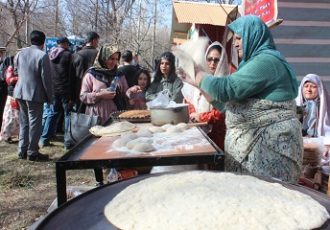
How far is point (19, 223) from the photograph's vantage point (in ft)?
10.5

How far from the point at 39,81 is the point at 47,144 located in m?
1.23

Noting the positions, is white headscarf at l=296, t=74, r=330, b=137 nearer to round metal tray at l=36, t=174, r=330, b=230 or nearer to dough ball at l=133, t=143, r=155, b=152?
dough ball at l=133, t=143, r=155, b=152

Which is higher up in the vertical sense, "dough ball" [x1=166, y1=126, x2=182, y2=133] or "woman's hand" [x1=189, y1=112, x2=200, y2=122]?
"woman's hand" [x1=189, y1=112, x2=200, y2=122]

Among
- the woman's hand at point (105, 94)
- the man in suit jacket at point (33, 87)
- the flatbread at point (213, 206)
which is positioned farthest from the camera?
the man in suit jacket at point (33, 87)

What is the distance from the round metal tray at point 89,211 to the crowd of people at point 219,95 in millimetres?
634

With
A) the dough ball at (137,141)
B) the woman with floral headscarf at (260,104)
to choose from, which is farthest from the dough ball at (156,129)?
the woman with floral headscarf at (260,104)

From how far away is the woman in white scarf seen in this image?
116 inches

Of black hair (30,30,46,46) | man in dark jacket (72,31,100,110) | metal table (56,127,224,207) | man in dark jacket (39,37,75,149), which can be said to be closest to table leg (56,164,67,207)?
metal table (56,127,224,207)

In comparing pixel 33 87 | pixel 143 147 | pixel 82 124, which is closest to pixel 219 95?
pixel 143 147

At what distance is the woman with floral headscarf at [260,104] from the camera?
78.3 inches

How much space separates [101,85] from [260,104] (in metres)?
2.16

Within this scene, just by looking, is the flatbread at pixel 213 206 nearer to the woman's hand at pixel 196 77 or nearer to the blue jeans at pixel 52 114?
the woman's hand at pixel 196 77

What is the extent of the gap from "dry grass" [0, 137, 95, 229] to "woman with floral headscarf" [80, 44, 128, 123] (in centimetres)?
89

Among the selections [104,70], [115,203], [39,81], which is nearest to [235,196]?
[115,203]
